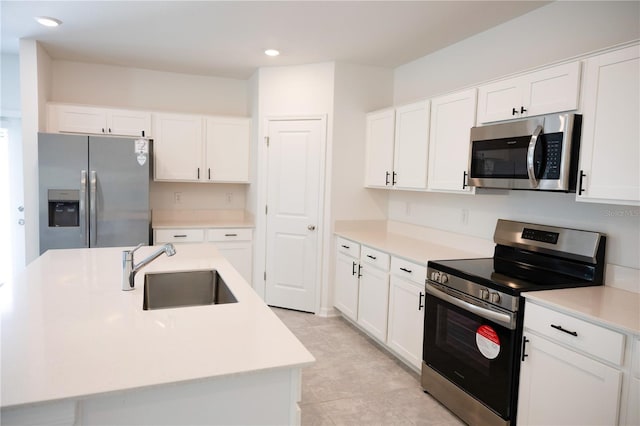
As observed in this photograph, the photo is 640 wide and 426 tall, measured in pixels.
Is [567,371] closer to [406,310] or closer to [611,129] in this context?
[611,129]

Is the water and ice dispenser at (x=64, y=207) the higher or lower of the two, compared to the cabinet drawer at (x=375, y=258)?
higher

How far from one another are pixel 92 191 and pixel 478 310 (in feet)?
11.2

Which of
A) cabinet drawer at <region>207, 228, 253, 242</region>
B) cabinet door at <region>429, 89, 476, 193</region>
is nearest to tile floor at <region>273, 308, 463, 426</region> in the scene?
cabinet drawer at <region>207, 228, 253, 242</region>

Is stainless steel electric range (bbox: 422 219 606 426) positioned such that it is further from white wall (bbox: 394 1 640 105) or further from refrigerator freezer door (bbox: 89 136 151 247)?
refrigerator freezer door (bbox: 89 136 151 247)

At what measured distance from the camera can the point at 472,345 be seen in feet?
7.58

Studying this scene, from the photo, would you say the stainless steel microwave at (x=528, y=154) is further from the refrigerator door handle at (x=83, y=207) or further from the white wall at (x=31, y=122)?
the white wall at (x=31, y=122)

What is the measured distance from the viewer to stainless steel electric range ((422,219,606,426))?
2100 mm

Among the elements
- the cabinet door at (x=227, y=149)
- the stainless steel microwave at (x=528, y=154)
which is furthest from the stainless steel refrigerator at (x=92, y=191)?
the stainless steel microwave at (x=528, y=154)

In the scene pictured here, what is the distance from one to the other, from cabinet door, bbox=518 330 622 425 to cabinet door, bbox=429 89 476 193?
122cm

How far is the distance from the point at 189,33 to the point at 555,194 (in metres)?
3.05

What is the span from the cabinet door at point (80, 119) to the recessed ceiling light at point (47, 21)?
97 centimetres

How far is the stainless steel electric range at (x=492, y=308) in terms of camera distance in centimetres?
210

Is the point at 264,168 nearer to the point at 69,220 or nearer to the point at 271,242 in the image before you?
the point at 271,242

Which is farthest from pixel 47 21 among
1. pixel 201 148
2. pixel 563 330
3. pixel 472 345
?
pixel 563 330
